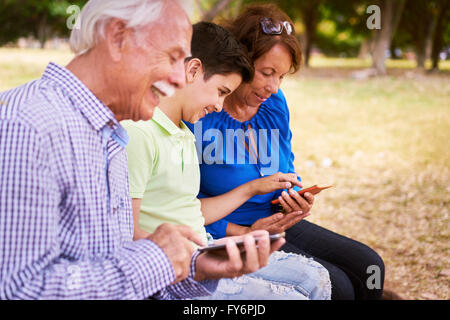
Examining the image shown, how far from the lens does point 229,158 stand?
247cm

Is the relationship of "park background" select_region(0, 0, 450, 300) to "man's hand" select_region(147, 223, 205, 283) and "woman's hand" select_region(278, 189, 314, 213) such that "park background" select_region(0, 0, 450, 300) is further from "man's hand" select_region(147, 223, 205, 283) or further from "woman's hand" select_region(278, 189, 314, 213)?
"woman's hand" select_region(278, 189, 314, 213)

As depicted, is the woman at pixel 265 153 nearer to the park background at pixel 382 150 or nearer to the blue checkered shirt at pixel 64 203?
the park background at pixel 382 150

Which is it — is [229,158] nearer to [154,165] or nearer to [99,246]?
[154,165]

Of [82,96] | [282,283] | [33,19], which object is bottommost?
[282,283]

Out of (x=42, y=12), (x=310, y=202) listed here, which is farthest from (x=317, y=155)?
(x=42, y=12)

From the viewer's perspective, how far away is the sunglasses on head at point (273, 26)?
2.55 m

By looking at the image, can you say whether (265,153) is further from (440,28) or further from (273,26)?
(440,28)

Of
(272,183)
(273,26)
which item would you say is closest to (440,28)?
(273,26)

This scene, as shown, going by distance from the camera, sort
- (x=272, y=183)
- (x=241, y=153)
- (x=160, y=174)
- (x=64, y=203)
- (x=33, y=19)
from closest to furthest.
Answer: (x=64, y=203) → (x=160, y=174) → (x=272, y=183) → (x=241, y=153) → (x=33, y=19)

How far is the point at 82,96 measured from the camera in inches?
52.2

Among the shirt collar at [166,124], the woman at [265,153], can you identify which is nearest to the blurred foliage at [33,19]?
the woman at [265,153]

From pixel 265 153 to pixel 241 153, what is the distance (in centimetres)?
16

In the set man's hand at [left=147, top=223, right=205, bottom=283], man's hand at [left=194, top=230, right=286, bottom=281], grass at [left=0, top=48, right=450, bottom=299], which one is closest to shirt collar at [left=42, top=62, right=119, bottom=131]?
man's hand at [left=147, top=223, right=205, bottom=283]
